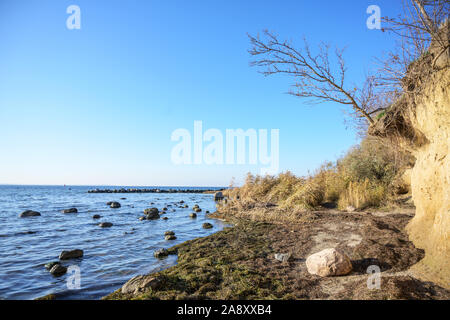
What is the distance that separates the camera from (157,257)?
713 cm

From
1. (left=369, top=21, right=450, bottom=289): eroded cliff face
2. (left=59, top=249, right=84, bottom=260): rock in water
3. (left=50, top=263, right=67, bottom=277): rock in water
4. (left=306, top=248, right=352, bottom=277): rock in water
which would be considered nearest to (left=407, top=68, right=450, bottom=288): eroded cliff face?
(left=369, top=21, right=450, bottom=289): eroded cliff face

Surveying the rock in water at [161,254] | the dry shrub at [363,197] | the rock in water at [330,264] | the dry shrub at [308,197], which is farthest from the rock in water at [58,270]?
the dry shrub at [363,197]

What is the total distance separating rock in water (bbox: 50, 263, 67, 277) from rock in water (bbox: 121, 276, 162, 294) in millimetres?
2647

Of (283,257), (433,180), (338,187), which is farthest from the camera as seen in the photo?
(338,187)

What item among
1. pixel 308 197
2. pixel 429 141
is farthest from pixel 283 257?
pixel 308 197

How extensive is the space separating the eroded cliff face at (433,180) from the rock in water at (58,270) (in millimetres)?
7913

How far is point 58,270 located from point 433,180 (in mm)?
9314

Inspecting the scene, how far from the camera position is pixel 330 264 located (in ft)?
14.8

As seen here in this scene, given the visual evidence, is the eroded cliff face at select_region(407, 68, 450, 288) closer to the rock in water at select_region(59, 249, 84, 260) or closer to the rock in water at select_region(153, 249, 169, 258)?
the rock in water at select_region(153, 249, 169, 258)

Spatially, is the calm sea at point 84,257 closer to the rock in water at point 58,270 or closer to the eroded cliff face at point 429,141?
the rock in water at point 58,270

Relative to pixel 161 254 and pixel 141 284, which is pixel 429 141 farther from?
pixel 161 254

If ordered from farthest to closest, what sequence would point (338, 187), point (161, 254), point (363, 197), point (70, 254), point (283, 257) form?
point (338, 187) < point (363, 197) < point (70, 254) < point (161, 254) < point (283, 257)
